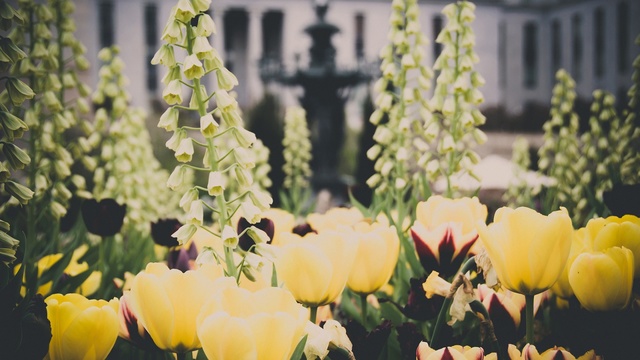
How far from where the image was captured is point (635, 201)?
1.16 meters

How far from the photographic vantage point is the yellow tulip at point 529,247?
0.76 metres

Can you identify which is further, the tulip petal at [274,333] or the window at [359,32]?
the window at [359,32]

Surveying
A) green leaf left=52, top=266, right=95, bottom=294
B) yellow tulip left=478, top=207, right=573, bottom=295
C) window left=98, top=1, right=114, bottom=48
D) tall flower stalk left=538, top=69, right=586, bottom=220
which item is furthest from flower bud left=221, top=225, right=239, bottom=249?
window left=98, top=1, right=114, bottom=48

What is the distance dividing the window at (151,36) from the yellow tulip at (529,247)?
35.1 metres

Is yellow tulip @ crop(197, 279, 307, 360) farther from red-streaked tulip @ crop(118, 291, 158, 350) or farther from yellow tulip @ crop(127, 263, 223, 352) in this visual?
red-streaked tulip @ crop(118, 291, 158, 350)

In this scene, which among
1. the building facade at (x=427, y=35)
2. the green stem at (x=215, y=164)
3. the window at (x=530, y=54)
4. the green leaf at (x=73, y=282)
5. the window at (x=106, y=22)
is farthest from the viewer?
the window at (x=530, y=54)

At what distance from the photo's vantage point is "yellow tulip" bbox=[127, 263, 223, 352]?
713mm

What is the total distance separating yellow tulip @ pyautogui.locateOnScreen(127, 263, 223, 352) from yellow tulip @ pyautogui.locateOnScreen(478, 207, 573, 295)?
39 cm

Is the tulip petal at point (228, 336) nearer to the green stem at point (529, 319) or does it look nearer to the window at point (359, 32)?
the green stem at point (529, 319)

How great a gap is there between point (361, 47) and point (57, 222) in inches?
1429

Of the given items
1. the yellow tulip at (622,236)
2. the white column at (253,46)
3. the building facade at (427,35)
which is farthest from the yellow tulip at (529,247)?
the white column at (253,46)

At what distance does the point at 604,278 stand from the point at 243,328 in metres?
0.48

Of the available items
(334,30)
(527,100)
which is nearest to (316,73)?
(334,30)

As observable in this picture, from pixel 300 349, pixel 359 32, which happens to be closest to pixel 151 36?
pixel 359 32
